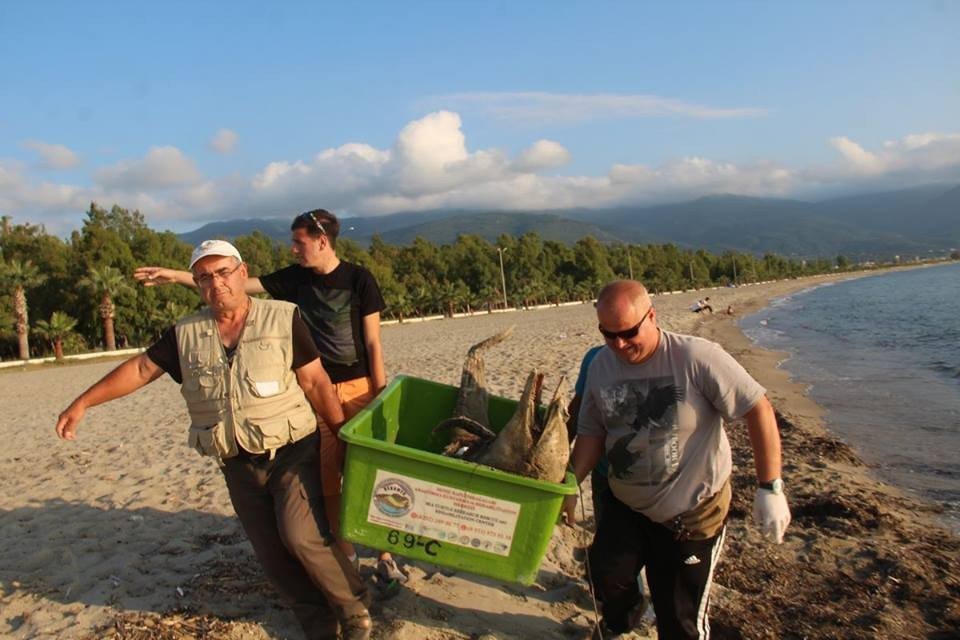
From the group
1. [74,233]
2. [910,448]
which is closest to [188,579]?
[910,448]

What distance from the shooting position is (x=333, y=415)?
3.74 meters

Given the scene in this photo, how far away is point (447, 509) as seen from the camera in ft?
9.41

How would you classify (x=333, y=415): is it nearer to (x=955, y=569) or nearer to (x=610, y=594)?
(x=610, y=594)

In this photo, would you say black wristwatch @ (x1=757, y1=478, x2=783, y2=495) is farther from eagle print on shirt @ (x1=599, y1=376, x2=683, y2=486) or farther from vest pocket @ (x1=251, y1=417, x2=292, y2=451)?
vest pocket @ (x1=251, y1=417, x2=292, y2=451)

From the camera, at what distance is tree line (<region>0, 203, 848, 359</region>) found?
46375 millimetres

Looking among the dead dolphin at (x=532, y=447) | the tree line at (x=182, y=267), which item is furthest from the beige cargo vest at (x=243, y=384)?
the tree line at (x=182, y=267)

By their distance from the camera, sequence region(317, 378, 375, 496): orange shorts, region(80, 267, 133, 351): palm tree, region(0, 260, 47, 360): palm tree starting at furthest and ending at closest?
region(80, 267, 133, 351): palm tree
region(0, 260, 47, 360): palm tree
region(317, 378, 375, 496): orange shorts

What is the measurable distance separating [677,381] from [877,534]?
3308 millimetres

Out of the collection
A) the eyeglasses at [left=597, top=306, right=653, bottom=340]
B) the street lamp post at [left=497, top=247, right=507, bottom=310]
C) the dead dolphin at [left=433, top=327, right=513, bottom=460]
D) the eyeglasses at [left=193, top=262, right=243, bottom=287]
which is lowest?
the street lamp post at [left=497, top=247, right=507, bottom=310]

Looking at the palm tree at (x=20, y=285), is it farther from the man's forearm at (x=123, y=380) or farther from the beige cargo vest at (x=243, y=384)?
the beige cargo vest at (x=243, y=384)

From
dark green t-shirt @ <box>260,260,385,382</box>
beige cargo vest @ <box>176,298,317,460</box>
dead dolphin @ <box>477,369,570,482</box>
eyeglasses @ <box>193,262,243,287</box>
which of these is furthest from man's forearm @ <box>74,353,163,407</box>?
dead dolphin @ <box>477,369,570,482</box>

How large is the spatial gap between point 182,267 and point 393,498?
58.3 metres

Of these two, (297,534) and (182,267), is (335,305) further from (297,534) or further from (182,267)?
(182,267)

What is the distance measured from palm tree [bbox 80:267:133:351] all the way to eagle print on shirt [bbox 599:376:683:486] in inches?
1915
